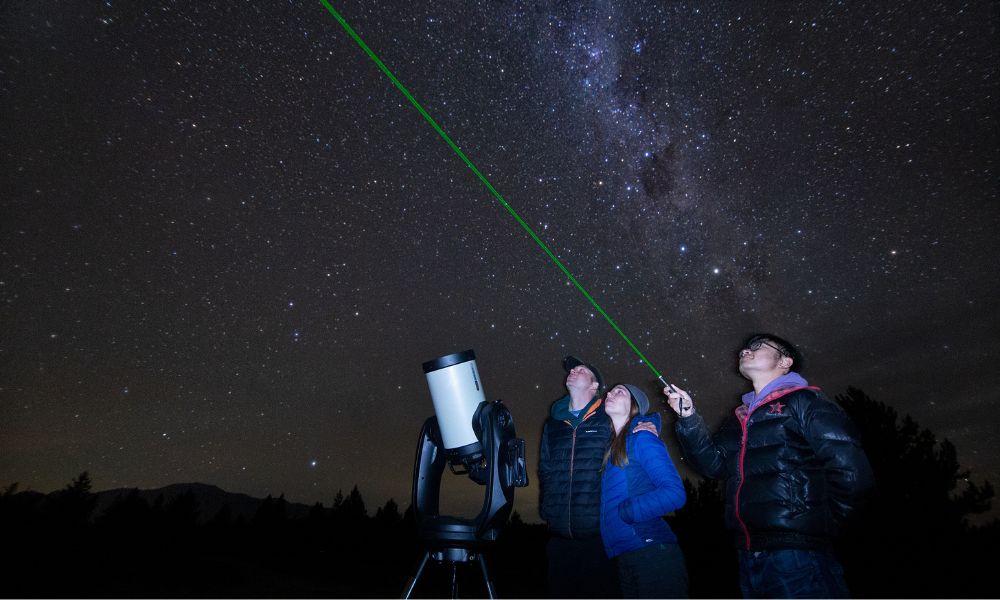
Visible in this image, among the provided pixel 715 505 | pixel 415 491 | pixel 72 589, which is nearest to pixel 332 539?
pixel 72 589

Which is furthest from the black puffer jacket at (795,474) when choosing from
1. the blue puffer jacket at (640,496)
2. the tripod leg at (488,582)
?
the tripod leg at (488,582)

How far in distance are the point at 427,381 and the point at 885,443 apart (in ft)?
91.1

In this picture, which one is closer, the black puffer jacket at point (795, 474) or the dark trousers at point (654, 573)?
the black puffer jacket at point (795, 474)

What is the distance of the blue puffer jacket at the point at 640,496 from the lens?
100 inches

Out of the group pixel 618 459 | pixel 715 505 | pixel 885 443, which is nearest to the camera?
pixel 618 459

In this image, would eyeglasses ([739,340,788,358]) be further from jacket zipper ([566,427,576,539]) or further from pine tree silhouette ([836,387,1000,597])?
pine tree silhouette ([836,387,1000,597])

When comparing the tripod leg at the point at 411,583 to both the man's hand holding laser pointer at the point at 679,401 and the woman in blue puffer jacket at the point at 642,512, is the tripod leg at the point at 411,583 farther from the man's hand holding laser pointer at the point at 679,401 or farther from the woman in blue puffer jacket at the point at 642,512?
the man's hand holding laser pointer at the point at 679,401

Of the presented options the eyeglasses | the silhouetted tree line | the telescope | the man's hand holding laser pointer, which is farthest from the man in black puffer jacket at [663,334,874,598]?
the silhouetted tree line

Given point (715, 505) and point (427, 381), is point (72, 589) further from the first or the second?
point (715, 505)

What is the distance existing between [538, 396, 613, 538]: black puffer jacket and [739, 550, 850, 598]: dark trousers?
2.99 ft

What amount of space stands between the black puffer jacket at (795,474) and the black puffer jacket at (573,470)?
0.81 m

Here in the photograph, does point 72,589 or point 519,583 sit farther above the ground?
point 72,589

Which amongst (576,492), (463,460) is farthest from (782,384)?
(463,460)

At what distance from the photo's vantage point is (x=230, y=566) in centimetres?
1570
